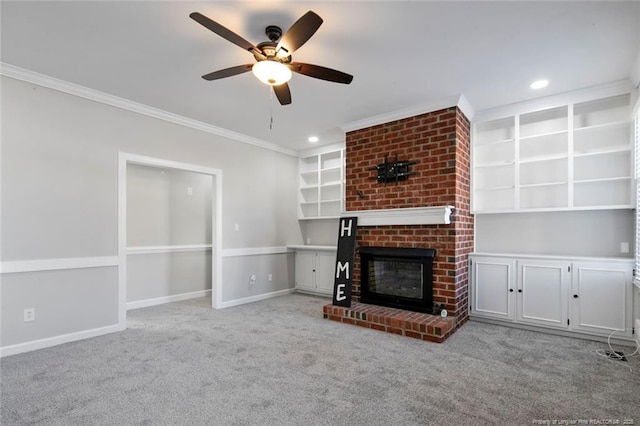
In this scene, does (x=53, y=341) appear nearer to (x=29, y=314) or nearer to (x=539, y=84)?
(x=29, y=314)

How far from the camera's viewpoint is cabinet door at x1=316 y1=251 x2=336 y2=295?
5.51 m

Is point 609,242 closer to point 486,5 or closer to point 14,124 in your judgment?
point 486,5

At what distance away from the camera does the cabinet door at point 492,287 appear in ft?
12.6

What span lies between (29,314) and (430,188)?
14.5ft

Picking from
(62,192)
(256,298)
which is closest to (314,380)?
(256,298)

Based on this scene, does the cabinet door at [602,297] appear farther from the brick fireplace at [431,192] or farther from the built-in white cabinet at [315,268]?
the built-in white cabinet at [315,268]

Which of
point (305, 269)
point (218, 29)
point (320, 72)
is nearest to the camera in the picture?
point (218, 29)

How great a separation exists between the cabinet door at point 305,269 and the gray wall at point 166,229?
1.63 metres

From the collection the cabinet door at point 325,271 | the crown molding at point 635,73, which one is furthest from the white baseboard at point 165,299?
the crown molding at point 635,73

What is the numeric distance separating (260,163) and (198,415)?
4121 millimetres

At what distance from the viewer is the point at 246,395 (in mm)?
2316

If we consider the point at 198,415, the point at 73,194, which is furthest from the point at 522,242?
the point at 73,194

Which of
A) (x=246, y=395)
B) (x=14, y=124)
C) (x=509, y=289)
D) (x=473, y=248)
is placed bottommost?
(x=246, y=395)

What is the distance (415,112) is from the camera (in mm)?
4035
